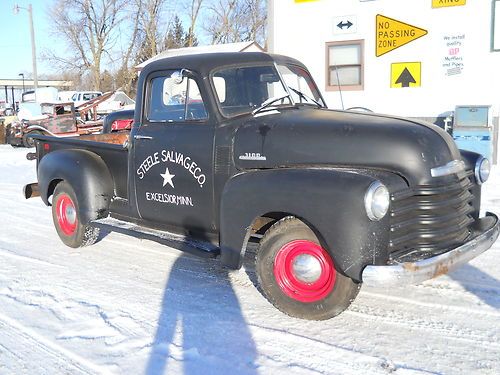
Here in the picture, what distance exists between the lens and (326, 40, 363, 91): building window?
12.1 m

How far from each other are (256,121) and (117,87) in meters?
45.8

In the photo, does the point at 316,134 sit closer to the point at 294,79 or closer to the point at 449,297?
the point at 294,79

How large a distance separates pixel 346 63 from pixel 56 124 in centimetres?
1189

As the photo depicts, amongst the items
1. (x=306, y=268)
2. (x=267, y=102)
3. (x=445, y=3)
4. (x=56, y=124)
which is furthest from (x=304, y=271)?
(x=56, y=124)

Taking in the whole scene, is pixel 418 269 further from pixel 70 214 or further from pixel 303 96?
pixel 70 214

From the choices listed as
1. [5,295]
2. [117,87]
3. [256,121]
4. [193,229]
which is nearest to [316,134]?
[256,121]

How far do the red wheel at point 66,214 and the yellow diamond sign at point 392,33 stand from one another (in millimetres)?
8335

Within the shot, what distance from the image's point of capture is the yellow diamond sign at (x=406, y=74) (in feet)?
37.7

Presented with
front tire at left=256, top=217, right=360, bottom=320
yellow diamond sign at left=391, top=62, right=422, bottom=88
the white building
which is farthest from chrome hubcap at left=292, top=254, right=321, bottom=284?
yellow diamond sign at left=391, top=62, right=422, bottom=88

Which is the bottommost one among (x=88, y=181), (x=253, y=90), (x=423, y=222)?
(x=423, y=222)

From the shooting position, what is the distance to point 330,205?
339cm

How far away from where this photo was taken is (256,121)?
4.21 metres

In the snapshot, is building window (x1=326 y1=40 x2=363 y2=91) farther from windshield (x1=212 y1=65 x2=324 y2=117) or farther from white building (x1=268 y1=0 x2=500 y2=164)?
windshield (x1=212 y1=65 x2=324 y2=117)

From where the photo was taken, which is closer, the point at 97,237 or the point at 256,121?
the point at 256,121
